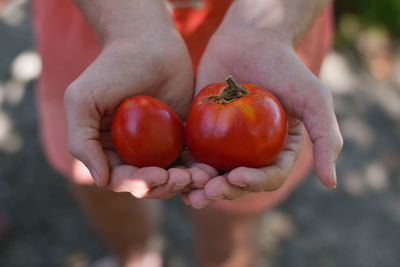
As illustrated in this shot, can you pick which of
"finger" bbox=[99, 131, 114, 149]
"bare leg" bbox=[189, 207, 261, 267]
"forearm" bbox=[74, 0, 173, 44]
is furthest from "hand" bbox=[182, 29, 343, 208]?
"bare leg" bbox=[189, 207, 261, 267]

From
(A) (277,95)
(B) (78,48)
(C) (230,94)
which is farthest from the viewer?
(B) (78,48)

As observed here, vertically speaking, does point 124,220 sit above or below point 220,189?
below

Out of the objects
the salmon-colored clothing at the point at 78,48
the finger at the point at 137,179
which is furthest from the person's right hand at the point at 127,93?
the salmon-colored clothing at the point at 78,48

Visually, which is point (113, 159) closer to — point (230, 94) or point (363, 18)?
point (230, 94)

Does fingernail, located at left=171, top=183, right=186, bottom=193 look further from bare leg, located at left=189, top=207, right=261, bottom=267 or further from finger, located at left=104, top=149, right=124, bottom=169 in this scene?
bare leg, located at left=189, top=207, right=261, bottom=267

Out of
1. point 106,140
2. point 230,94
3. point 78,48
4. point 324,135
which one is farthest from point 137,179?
point 78,48

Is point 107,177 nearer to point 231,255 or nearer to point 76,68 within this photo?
point 76,68

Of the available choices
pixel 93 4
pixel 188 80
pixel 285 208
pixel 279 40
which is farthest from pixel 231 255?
pixel 93 4
